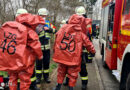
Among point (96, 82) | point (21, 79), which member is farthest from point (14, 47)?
point (96, 82)

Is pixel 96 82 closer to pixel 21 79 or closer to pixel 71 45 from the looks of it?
pixel 71 45

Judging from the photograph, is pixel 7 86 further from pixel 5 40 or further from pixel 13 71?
pixel 5 40

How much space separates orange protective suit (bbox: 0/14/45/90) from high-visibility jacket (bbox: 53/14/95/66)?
0.62 meters

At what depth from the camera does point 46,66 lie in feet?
15.0

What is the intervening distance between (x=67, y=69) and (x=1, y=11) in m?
5.20

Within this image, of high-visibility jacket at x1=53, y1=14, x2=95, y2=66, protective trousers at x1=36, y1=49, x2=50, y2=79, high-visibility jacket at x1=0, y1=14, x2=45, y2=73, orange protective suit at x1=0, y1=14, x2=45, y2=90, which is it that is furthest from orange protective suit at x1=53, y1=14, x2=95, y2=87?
protective trousers at x1=36, y1=49, x2=50, y2=79

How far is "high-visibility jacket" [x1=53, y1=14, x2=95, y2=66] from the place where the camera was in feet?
11.2

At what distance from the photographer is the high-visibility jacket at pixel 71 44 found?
3408 millimetres

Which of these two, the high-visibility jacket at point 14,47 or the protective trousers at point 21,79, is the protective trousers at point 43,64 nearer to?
the protective trousers at point 21,79

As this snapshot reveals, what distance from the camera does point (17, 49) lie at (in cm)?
278

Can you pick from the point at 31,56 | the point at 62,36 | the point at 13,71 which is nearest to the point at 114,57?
the point at 62,36

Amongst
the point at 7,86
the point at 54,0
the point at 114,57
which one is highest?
the point at 54,0

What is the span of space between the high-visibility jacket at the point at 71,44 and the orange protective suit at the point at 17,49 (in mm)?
619

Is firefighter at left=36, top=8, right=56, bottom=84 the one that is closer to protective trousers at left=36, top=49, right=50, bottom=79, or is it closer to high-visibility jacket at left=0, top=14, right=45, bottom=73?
protective trousers at left=36, top=49, right=50, bottom=79
